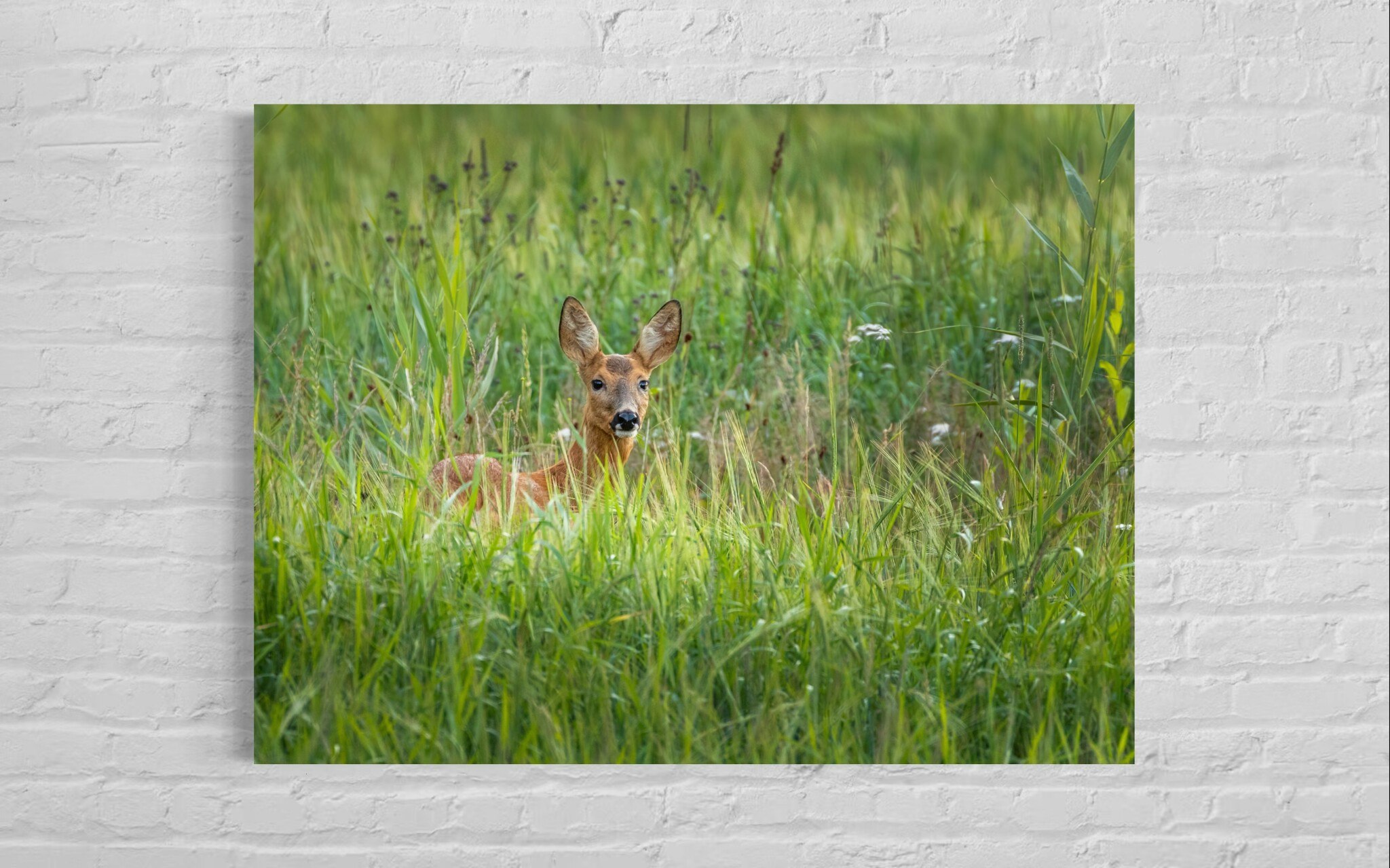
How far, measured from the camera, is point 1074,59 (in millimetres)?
3031

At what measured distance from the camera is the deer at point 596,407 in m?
2.99

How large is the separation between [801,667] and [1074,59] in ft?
4.78

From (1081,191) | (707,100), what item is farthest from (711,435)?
(1081,191)

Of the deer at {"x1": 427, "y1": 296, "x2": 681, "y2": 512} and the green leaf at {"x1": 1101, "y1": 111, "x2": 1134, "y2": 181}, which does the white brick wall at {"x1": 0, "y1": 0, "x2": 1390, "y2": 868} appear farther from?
the deer at {"x1": 427, "y1": 296, "x2": 681, "y2": 512}

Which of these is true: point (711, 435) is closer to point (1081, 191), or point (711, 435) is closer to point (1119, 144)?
point (1081, 191)

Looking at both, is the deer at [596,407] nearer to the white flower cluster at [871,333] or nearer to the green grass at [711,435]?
the green grass at [711,435]

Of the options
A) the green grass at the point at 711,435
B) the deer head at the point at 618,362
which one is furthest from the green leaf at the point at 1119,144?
the deer head at the point at 618,362

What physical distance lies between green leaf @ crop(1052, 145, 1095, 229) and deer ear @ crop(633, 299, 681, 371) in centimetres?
92

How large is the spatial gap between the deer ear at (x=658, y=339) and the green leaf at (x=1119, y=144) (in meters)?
1.01

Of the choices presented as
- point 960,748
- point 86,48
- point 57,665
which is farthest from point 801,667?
point 86,48

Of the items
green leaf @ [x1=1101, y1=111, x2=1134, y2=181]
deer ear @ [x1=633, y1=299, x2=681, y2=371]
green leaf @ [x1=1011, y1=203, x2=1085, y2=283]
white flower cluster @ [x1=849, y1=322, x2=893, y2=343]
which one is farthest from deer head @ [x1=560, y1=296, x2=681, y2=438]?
green leaf @ [x1=1101, y1=111, x2=1134, y2=181]

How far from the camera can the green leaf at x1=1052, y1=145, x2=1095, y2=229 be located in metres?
3.04

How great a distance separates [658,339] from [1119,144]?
1091 millimetres

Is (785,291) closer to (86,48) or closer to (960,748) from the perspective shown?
(960,748)
